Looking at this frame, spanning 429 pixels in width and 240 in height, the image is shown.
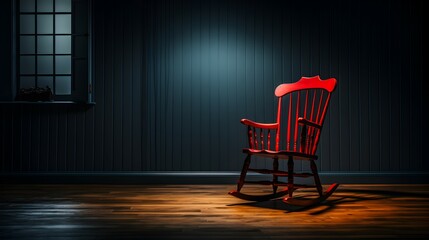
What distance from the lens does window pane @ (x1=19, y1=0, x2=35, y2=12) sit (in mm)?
4660

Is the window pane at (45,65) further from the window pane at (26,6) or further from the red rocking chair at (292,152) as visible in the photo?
the red rocking chair at (292,152)

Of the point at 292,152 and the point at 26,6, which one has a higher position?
the point at 26,6

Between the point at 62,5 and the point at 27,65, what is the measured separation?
27.1 inches

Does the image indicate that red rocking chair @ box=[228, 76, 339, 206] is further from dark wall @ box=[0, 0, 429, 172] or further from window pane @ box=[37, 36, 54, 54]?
window pane @ box=[37, 36, 54, 54]

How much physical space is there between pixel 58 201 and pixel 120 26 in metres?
1.89

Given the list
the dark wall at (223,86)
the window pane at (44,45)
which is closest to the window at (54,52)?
the window pane at (44,45)

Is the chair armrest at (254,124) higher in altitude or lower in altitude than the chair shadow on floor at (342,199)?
higher

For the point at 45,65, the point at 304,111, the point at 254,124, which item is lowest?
the point at 254,124

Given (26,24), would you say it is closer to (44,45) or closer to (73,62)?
(44,45)

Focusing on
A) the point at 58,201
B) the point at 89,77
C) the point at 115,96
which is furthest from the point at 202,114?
the point at 58,201

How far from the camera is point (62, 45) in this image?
4.71 metres

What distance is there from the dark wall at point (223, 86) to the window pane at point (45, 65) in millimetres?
401

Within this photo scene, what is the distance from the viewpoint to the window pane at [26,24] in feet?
15.3

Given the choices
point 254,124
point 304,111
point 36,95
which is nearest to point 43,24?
point 36,95
